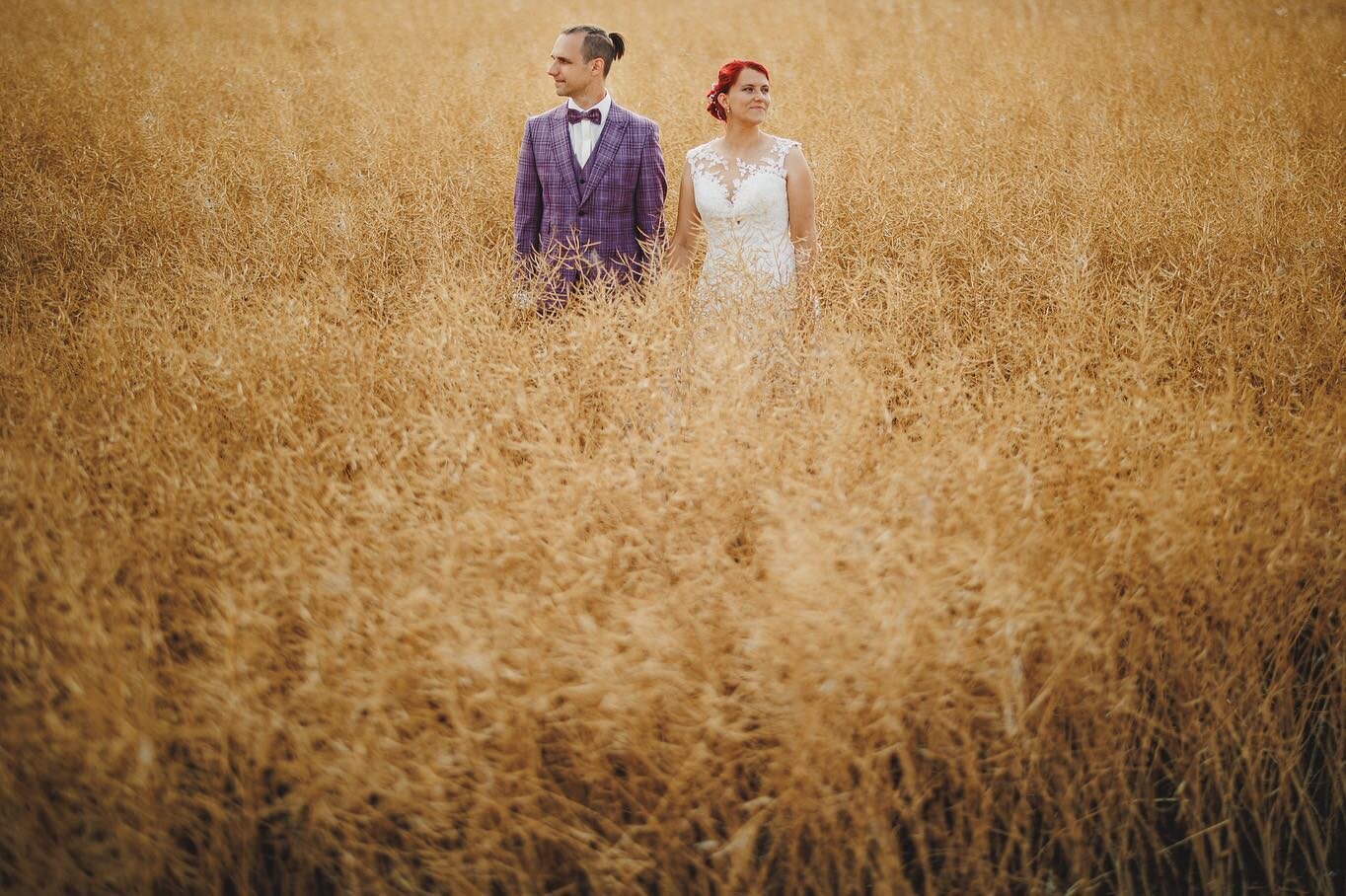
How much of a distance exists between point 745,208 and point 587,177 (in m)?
0.69

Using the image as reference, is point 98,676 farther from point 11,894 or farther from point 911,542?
point 911,542

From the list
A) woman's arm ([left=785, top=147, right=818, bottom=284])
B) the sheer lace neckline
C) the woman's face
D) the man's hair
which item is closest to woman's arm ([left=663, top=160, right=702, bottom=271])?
the sheer lace neckline

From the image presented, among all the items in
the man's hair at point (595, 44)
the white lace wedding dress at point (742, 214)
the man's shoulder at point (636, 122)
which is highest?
the man's hair at point (595, 44)

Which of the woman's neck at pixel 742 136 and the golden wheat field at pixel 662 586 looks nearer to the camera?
the golden wheat field at pixel 662 586

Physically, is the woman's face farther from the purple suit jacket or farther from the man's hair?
the man's hair

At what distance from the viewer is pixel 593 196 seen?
9.70 feet

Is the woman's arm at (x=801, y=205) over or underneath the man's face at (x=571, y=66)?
underneath

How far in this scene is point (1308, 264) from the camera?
302 centimetres

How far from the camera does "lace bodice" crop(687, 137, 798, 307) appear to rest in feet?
9.78

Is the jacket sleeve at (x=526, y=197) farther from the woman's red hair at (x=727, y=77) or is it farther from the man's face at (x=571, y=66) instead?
the woman's red hair at (x=727, y=77)

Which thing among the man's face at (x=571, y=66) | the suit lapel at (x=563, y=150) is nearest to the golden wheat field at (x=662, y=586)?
the suit lapel at (x=563, y=150)

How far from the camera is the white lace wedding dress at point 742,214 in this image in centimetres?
283

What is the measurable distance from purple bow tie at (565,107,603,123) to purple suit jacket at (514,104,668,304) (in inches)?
1.1

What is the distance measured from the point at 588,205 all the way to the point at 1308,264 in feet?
10.2
